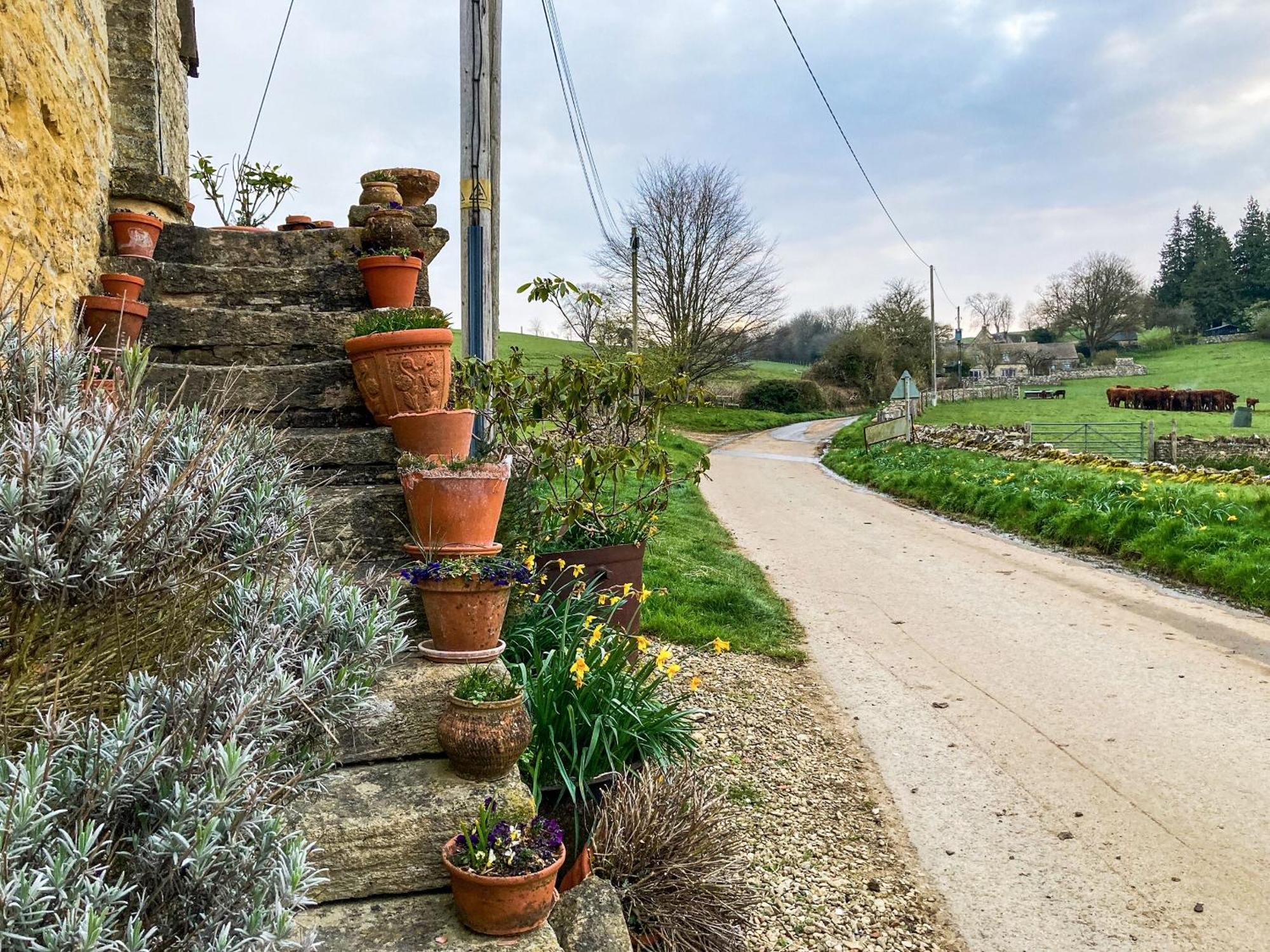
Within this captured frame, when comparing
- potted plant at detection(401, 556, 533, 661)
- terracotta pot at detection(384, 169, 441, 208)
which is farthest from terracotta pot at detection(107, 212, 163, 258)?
potted plant at detection(401, 556, 533, 661)

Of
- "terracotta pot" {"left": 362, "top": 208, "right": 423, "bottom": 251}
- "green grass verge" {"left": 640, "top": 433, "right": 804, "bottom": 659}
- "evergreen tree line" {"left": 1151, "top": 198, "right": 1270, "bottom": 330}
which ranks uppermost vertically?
"evergreen tree line" {"left": 1151, "top": 198, "right": 1270, "bottom": 330}

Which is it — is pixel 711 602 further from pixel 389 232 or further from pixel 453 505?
pixel 453 505

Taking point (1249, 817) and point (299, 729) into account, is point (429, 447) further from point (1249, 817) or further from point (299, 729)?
point (1249, 817)

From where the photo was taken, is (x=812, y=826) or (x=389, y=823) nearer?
(x=389, y=823)

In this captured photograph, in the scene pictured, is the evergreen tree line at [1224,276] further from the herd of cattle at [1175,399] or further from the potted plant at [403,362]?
the potted plant at [403,362]

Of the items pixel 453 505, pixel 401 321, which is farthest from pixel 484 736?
pixel 401 321

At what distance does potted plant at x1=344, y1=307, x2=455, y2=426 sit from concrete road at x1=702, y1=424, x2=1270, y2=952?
114 inches

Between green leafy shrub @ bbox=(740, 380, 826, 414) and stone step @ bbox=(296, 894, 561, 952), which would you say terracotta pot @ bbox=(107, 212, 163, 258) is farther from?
green leafy shrub @ bbox=(740, 380, 826, 414)

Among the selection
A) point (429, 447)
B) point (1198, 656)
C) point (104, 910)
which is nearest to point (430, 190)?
point (429, 447)

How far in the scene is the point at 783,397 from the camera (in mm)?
43969

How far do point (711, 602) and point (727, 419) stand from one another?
3129cm

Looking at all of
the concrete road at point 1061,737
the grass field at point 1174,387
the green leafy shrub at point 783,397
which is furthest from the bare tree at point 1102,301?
the concrete road at point 1061,737

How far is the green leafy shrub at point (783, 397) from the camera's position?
1722 inches

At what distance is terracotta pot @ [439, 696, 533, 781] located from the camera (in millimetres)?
2549
